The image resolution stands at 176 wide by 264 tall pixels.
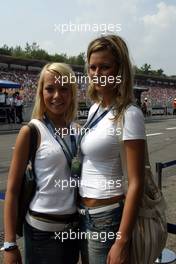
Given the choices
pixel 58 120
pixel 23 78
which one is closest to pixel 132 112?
pixel 58 120

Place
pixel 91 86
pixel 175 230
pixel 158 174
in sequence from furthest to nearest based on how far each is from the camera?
pixel 158 174 < pixel 175 230 < pixel 91 86

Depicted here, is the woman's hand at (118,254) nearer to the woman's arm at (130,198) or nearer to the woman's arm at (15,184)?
the woman's arm at (130,198)

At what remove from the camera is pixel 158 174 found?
4199mm

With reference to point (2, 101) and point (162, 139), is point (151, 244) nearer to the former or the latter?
point (162, 139)

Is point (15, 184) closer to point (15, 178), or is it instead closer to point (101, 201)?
point (15, 178)

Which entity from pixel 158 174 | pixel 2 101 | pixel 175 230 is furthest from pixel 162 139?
pixel 175 230

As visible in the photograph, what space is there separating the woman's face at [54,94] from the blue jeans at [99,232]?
53cm

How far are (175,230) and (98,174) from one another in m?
1.05

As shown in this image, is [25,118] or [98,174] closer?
[98,174]

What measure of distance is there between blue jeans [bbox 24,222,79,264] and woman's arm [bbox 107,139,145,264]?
317mm

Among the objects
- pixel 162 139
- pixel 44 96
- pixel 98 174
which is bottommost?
pixel 162 139

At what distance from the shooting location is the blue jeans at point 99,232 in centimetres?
210

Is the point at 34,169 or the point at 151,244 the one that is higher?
the point at 34,169

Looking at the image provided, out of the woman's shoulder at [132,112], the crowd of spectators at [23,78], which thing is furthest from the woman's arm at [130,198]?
the crowd of spectators at [23,78]
